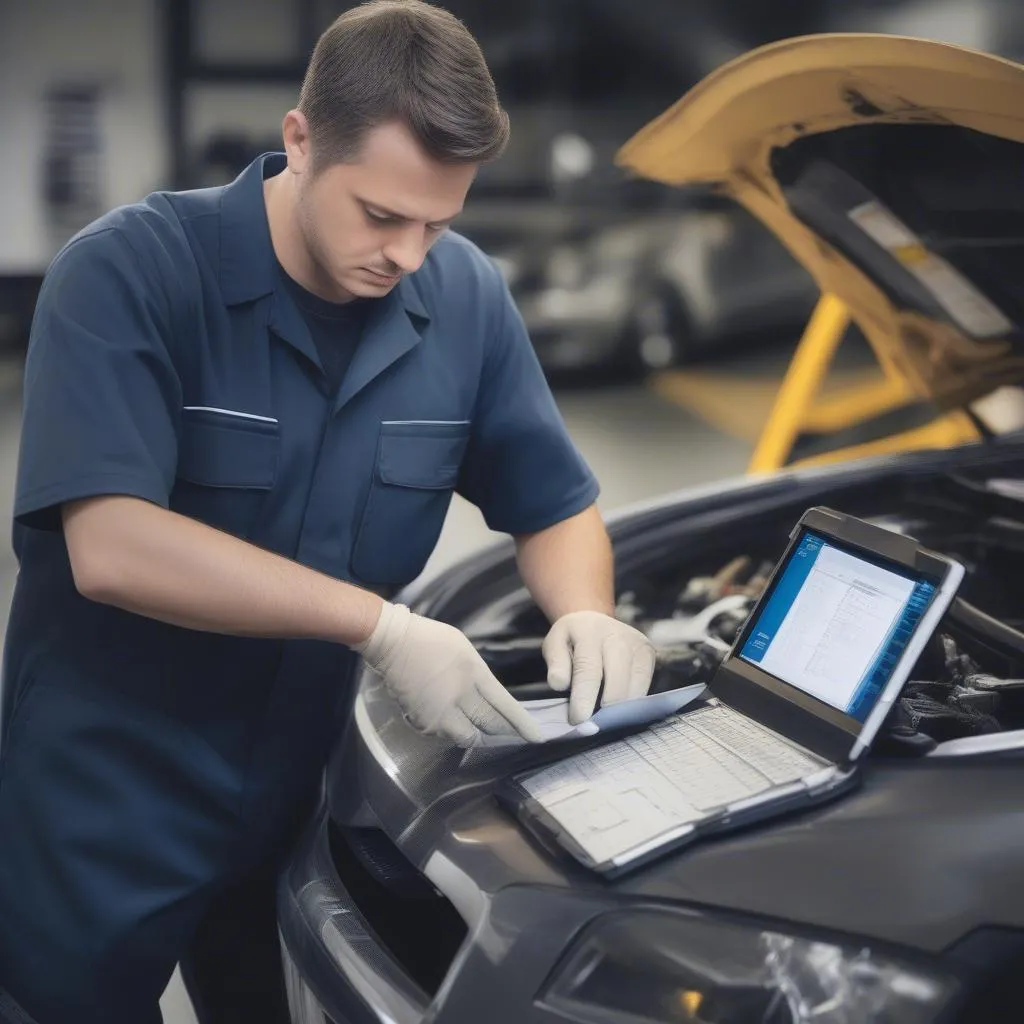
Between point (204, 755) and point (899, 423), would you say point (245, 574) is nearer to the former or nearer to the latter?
point (204, 755)

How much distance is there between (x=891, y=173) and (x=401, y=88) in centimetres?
67

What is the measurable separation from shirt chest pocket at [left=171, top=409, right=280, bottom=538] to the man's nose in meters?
0.22

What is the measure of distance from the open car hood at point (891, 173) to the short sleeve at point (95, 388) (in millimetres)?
691

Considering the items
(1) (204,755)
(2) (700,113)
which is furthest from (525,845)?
(2) (700,113)

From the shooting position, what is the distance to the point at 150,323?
124cm

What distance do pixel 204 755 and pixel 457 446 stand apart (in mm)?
449

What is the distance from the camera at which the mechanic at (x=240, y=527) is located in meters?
1.20

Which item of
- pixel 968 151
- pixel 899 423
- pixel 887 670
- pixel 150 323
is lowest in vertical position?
pixel 899 423

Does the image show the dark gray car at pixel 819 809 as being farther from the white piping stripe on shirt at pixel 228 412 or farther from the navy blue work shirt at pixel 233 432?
the white piping stripe on shirt at pixel 228 412

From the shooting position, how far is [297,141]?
132 cm

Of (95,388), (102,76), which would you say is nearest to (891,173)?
(95,388)

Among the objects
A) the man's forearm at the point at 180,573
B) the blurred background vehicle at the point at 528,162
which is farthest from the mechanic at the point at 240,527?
the blurred background vehicle at the point at 528,162

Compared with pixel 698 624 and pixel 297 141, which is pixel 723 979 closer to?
Answer: pixel 698 624

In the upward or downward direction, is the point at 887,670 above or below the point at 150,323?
below
